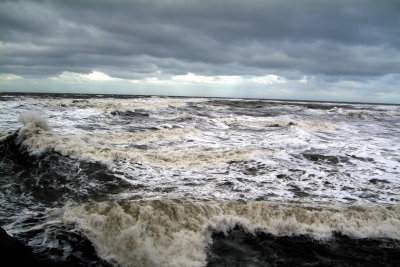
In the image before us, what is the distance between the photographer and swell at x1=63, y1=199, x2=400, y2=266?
158 inches

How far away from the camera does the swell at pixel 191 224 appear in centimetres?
401

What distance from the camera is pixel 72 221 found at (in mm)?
4633

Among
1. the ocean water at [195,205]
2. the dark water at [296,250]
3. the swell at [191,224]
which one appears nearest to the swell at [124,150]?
the ocean water at [195,205]

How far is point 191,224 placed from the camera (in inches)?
185

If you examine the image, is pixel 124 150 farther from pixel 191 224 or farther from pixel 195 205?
pixel 191 224

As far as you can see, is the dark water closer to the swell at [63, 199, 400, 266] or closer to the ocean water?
the ocean water

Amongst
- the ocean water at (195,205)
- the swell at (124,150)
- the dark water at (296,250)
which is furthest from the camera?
the swell at (124,150)

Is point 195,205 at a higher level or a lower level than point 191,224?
higher

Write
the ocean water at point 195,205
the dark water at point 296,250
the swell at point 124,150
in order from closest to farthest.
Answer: the dark water at point 296,250, the ocean water at point 195,205, the swell at point 124,150

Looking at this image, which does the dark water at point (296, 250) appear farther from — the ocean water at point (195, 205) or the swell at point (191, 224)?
the swell at point (191, 224)

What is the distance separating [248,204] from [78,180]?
4.68 meters

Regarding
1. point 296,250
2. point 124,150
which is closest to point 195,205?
point 296,250

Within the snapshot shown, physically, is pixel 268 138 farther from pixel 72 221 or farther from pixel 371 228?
pixel 72 221

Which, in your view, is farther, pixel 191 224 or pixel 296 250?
pixel 191 224
